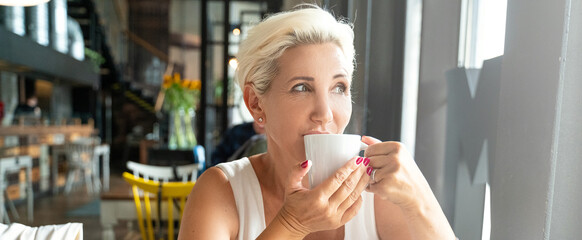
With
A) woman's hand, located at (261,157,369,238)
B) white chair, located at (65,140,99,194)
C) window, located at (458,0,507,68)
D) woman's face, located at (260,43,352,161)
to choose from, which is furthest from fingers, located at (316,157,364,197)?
white chair, located at (65,140,99,194)

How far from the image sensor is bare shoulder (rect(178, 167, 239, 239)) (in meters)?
0.80

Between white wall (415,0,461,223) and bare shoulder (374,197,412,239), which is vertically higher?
white wall (415,0,461,223)

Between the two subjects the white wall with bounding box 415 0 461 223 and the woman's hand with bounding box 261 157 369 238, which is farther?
the white wall with bounding box 415 0 461 223

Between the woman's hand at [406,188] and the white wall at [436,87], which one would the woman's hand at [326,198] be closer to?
the woman's hand at [406,188]

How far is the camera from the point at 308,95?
0.73 m

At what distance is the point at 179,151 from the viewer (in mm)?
4070

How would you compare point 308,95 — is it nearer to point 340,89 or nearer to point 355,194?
point 340,89

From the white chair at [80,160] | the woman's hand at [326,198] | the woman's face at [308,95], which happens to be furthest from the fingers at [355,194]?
the white chair at [80,160]

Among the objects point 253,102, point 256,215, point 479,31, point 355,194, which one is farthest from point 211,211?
point 479,31

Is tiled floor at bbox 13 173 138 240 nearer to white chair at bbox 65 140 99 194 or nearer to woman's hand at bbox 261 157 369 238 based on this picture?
white chair at bbox 65 140 99 194

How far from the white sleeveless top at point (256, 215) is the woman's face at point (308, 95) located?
196 mm

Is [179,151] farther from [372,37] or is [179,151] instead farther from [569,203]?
[569,203]

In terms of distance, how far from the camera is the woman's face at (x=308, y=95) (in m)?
0.72

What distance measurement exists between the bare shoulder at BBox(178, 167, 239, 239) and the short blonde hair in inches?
10.2
